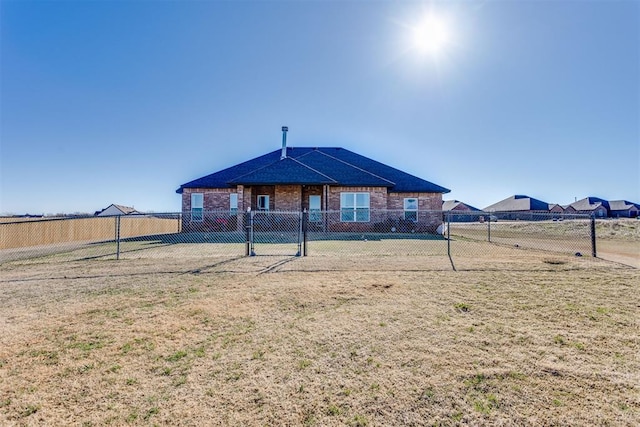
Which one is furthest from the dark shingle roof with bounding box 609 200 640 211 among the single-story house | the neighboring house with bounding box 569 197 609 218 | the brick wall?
the brick wall

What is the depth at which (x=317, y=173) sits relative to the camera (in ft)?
56.3

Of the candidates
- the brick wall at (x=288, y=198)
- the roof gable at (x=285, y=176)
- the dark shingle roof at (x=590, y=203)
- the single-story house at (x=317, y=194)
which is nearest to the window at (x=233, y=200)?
the single-story house at (x=317, y=194)

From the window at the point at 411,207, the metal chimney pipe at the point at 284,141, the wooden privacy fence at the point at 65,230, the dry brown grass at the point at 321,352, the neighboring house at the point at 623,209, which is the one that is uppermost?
the metal chimney pipe at the point at 284,141

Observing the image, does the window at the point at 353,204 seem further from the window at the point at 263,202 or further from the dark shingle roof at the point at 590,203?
the dark shingle roof at the point at 590,203

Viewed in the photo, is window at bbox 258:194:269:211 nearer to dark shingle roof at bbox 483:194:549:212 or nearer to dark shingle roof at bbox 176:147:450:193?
dark shingle roof at bbox 176:147:450:193

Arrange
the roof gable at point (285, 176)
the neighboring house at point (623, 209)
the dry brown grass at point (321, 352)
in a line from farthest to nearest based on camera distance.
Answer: the neighboring house at point (623, 209), the roof gable at point (285, 176), the dry brown grass at point (321, 352)

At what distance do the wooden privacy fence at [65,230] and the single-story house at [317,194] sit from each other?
8.70 ft

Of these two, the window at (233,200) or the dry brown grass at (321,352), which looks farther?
the window at (233,200)

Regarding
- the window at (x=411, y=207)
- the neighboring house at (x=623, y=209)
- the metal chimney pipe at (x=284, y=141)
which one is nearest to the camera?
the window at (x=411, y=207)

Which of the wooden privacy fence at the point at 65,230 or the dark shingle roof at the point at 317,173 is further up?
the dark shingle roof at the point at 317,173

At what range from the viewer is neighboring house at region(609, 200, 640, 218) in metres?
58.9

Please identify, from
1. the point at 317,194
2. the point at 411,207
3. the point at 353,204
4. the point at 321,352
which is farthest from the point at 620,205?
the point at 321,352

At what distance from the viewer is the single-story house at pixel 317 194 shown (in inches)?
668

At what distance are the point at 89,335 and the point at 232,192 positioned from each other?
1612cm
